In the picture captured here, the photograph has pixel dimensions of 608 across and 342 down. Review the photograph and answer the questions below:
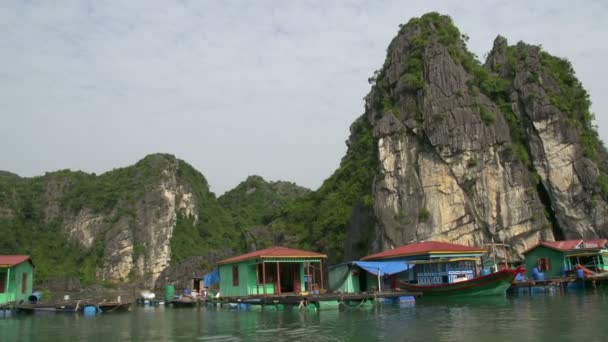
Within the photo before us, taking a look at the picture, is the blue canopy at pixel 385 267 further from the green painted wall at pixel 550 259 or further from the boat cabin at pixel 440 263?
the green painted wall at pixel 550 259

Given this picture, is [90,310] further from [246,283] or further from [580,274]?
[580,274]

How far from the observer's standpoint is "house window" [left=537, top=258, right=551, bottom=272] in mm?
38562

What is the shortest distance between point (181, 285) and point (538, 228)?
46107 millimetres

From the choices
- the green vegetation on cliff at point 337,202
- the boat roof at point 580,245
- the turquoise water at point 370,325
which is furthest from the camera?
the green vegetation on cliff at point 337,202

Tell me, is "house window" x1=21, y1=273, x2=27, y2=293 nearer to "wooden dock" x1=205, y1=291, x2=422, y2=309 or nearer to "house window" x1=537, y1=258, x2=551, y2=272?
"wooden dock" x1=205, y1=291, x2=422, y2=309

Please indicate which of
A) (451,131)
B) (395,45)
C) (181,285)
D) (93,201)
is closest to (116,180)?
(93,201)

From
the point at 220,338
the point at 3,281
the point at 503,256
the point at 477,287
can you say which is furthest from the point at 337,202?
the point at 220,338

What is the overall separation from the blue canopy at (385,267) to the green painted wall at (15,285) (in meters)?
20.8

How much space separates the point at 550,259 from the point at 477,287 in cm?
1150

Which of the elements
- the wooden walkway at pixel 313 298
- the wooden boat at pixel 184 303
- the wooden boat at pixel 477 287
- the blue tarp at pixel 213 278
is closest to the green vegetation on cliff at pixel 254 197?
the blue tarp at pixel 213 278

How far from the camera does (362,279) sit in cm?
3500

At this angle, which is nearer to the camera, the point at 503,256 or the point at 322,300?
the point at 322,300

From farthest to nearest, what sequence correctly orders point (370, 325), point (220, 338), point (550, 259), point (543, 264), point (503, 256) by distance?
point (503, 256), point (543, 264), point (550, 259), point (370, 325), point (220, 338)

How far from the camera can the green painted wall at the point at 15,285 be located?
106ft
